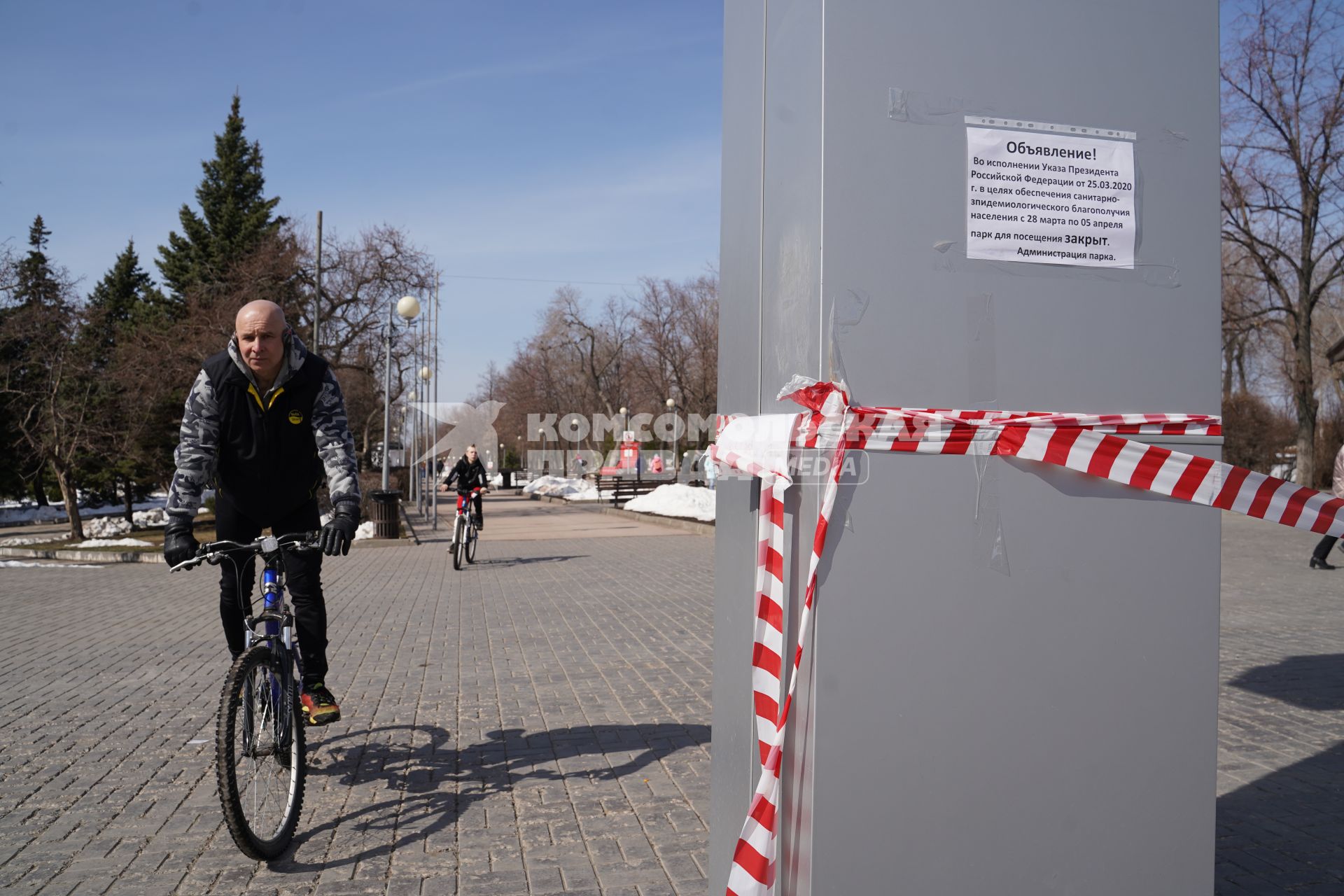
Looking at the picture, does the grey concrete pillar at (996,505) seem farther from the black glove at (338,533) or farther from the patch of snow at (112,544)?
the patch of snow at (112,544)

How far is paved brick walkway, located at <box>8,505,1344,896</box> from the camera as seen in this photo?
373 cm

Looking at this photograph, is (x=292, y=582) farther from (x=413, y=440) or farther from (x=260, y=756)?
(x=413, y=440)

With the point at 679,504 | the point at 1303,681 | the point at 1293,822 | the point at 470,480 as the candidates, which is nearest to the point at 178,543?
the point at 1293,822

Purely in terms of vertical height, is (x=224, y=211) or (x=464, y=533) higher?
(x=224, y=211)

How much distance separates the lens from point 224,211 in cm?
5081

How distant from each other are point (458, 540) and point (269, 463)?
420 inches

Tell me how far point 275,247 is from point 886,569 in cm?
3614

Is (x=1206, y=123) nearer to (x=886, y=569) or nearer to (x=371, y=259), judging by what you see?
(x=886, y=569)

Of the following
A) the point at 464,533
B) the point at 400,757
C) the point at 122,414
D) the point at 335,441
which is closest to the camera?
the point at 335,441

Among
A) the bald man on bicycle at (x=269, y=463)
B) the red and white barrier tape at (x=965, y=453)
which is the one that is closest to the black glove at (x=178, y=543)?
the bald man on bicycle at (x=269, y=463)

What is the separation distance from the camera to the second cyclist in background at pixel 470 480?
53.4 ft

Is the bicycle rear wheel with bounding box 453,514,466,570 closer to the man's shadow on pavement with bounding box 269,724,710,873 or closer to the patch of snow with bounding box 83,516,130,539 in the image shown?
the man's shadow on pavement with bounding box 269,724,710,873

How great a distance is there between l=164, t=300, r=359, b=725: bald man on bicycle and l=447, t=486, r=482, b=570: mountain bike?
33.0ft

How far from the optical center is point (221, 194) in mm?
51500
